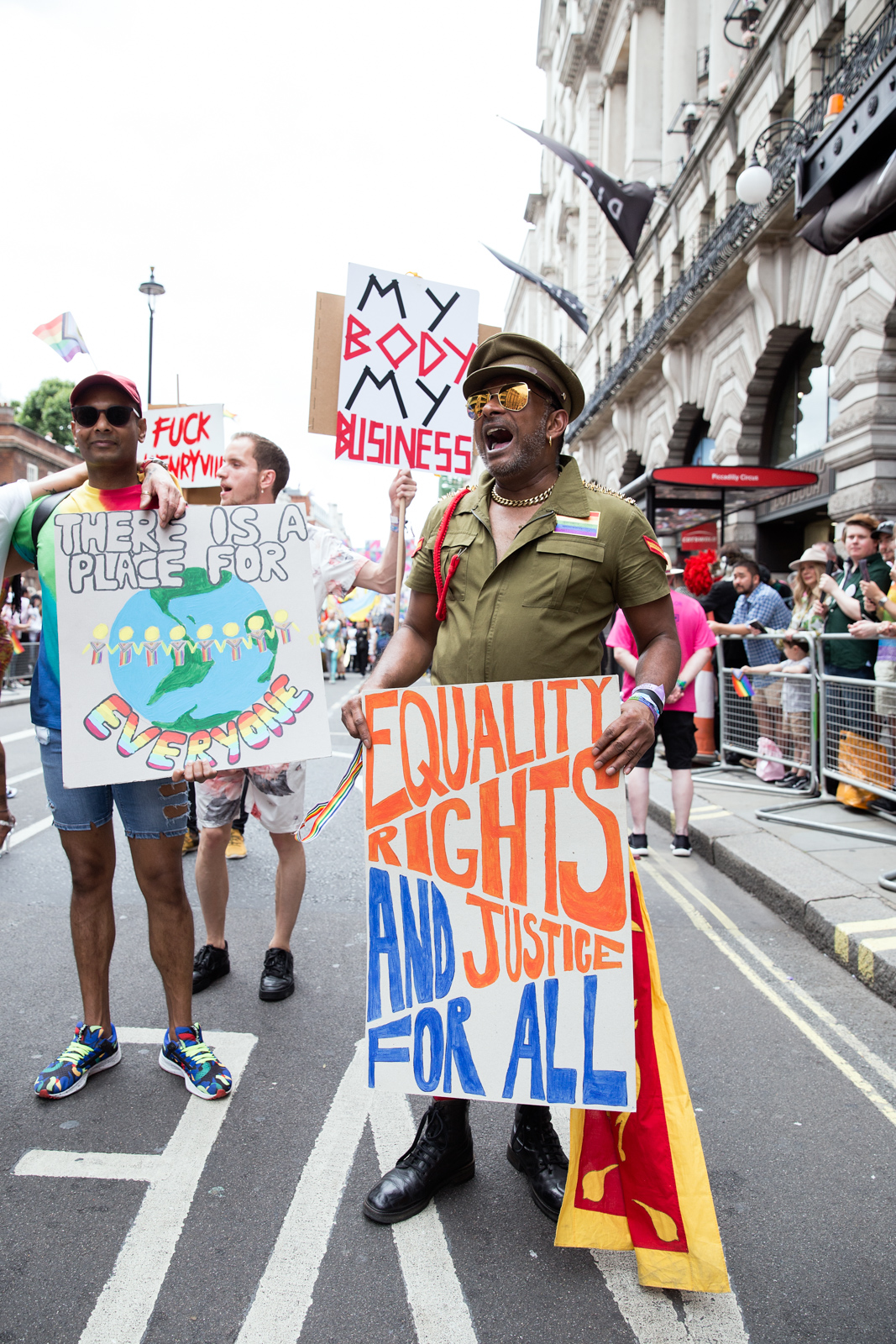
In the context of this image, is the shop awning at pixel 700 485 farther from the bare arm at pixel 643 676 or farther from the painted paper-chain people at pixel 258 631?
the bare arm at pixel 643 676

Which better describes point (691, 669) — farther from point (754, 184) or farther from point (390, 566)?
point (754, 184)

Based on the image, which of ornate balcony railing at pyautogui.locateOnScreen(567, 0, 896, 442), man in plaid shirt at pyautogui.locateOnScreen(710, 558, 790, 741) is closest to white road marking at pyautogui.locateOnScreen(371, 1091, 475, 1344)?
man in plaid shirt at pyautogui.locateOnScreen(710, 558, 790, 741)

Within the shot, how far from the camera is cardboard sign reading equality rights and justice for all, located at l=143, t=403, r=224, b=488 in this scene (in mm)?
6309

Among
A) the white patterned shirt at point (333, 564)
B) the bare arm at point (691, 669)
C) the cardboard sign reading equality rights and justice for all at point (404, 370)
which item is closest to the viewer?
the white patterned shirt at point (333, 564)

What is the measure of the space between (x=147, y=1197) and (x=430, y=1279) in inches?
31.5

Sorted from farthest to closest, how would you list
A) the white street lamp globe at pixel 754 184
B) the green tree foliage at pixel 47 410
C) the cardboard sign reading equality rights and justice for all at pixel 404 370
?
the green tree foliage at pixel 47 410
the white street lamp globe at pixel 754 184
the cardboard sign reading equality rights and justice for all at pixel 404 370

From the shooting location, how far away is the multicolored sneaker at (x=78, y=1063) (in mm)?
2762

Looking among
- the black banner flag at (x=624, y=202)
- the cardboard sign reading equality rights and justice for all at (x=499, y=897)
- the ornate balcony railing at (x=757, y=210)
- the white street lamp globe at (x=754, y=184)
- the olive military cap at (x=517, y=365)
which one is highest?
the black banner flag at (x=624, y=202)

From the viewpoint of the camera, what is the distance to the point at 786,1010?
11.9 ft

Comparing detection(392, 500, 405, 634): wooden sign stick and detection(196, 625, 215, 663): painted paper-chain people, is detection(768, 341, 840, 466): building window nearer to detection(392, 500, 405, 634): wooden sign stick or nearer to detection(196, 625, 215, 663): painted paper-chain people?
detection(392, 500, 405, 634): wooden sign stick

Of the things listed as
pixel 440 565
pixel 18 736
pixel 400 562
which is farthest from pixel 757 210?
pixel 440 565

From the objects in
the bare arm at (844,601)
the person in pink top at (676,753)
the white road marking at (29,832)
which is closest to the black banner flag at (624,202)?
the bare arm at (844,601)

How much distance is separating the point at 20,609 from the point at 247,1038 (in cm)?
2221

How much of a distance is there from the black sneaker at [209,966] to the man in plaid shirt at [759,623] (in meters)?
5.63
